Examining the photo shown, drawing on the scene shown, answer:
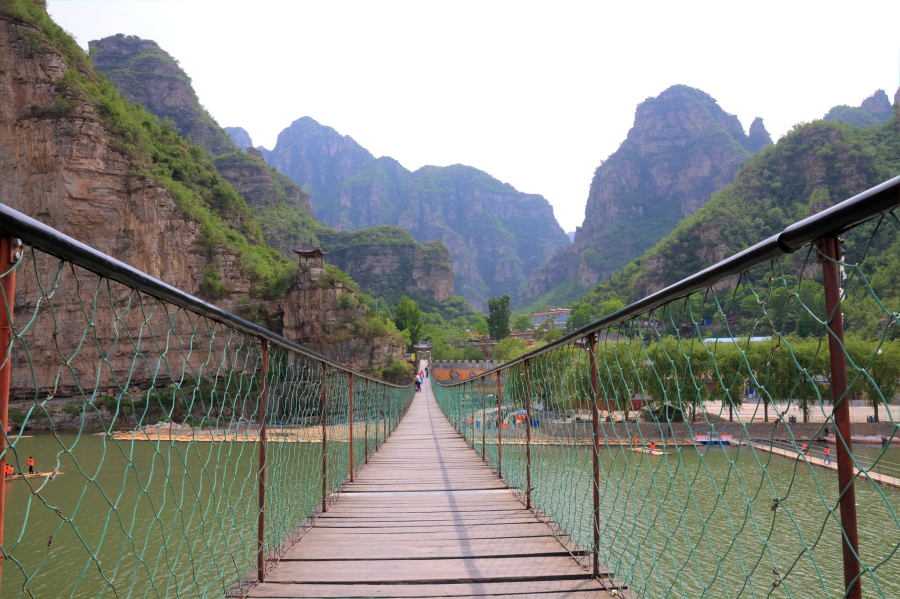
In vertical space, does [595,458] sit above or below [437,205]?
below

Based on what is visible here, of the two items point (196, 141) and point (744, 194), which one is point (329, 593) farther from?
point (196, 141)

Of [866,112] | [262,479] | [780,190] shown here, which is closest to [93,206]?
[262,479]

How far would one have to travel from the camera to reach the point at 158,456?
3.78 m

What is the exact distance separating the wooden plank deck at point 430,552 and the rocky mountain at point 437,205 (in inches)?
4451

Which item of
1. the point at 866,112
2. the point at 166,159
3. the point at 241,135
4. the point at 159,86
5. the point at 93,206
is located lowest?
the point at 93,206

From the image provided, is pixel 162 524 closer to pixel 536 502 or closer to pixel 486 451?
pixel 536 502

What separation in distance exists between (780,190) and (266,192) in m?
56.9

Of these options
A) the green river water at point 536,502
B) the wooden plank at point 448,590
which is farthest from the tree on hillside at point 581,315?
the wooden plank at point 448,590

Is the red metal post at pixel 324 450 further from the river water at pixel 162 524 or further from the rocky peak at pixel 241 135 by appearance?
the rocky peak at pixel 241 135

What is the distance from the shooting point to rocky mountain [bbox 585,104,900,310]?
46875 millimetres

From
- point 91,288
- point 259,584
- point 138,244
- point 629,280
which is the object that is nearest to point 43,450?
point 91,288

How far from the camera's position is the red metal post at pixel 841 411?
91cm

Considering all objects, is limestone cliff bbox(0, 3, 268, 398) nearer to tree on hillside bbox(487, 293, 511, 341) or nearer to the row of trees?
the row of trees

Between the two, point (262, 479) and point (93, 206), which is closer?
point (262, 479)
